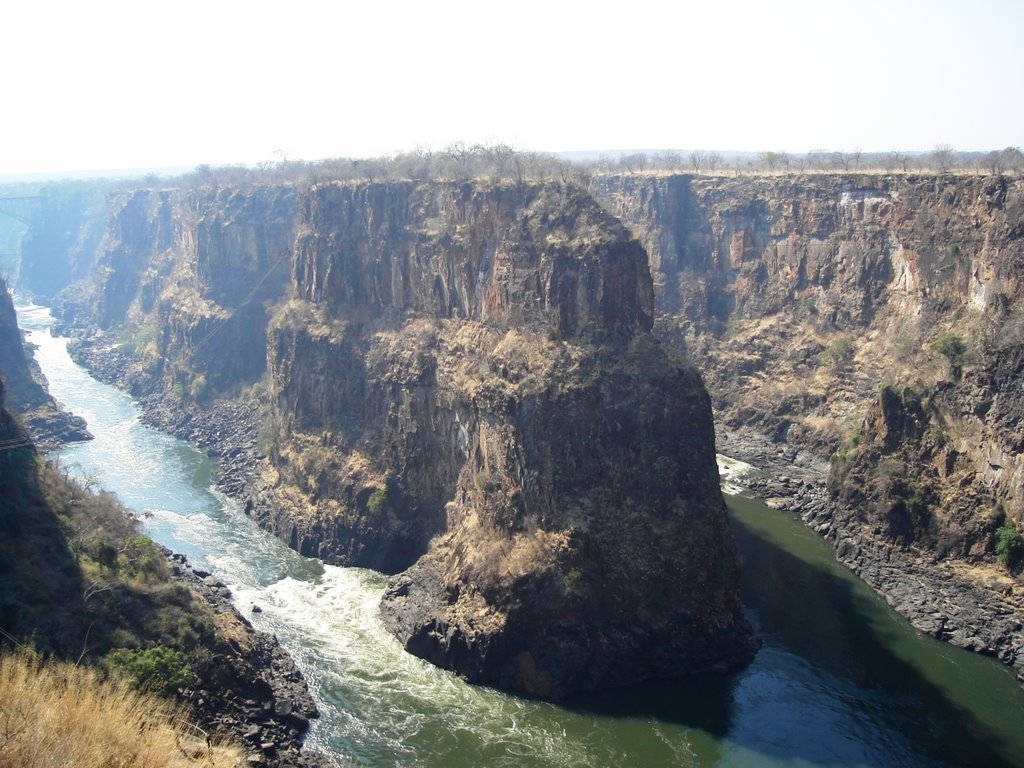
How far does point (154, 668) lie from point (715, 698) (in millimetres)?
22805

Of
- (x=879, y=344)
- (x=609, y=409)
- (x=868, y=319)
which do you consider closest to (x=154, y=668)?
(x=609, y=409)

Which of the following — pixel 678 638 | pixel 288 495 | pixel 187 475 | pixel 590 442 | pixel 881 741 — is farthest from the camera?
pixel 187 475

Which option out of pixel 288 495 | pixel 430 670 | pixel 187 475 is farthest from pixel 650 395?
pixel 187 475

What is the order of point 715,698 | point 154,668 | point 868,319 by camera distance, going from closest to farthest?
1. point 154,668
2. point 715,698
3. point 868,319

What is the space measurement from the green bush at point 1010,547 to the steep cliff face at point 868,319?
890 mm

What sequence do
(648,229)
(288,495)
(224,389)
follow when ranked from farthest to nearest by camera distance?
(648,229)
(224,389)
(288,495)

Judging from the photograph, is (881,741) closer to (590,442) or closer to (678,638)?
(678,638)

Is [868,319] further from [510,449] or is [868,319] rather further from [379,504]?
[379,504]

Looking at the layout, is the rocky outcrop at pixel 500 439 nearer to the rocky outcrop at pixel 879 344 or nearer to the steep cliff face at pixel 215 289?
the rocky outcrop at pixel 879 344

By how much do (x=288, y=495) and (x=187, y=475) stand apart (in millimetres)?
14780

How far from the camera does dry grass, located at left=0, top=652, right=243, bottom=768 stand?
19.3 metres

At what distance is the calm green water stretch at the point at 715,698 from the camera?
1462 inches

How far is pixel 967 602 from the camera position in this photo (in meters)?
47.8

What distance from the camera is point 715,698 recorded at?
40.3m
